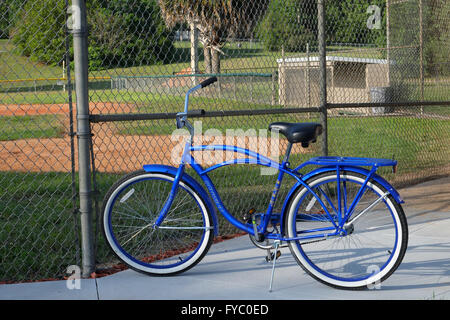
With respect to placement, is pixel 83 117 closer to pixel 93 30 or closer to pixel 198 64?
pixel 93 30

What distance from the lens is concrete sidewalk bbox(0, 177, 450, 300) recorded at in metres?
4.49

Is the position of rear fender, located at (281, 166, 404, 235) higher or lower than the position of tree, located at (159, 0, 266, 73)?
lower

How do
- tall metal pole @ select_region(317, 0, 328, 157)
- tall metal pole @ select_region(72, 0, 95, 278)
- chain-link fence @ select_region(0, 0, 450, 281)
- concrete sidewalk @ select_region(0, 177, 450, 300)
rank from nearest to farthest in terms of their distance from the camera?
1. concrete sidewalk @ select_region(0, 177, 450, 300)
2. tall metal pole @ select_region(72, 0, 95, 278)
3. chain-link fence @ select_region(0, 0, 450, 281)
4. tall metal pole @ select_region(317, 0, 328, 157)

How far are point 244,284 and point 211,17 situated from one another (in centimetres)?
319

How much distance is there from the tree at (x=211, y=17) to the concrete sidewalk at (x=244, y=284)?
91.7 inches

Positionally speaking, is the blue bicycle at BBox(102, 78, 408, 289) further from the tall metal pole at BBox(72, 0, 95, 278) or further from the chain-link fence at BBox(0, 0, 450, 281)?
the chain-link fence at BBox(0, 0, 450, 281)

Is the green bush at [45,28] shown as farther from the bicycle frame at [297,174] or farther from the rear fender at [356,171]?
the rear fender at [356,171]

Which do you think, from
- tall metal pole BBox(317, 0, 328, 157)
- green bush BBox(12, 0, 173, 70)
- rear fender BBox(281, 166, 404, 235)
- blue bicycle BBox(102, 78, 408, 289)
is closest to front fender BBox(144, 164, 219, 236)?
blue bicycle BBox(102, 78, 408, 289)

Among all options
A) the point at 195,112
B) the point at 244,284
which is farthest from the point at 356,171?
the point at 195,112

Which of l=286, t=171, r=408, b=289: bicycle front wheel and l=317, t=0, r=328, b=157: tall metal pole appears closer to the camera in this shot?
l=286, t=171, r=408, b=289: bicycle front wheel

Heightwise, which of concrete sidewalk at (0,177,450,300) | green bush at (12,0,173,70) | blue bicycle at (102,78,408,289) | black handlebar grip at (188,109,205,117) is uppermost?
green bush at (12,0,173,70)

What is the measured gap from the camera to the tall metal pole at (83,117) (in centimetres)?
483

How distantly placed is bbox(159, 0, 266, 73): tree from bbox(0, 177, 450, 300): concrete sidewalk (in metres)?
2.33

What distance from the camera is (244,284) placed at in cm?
477
